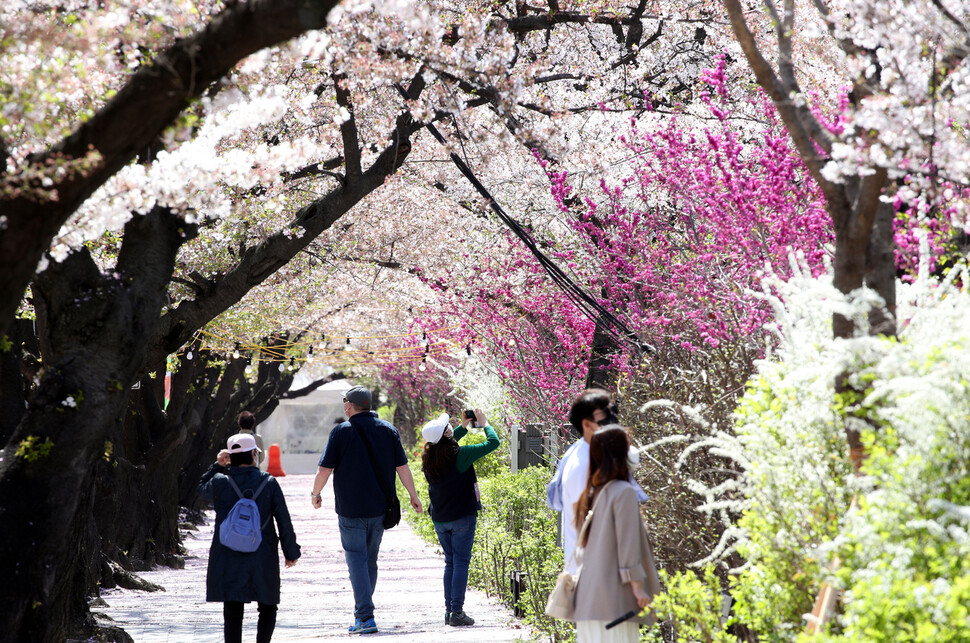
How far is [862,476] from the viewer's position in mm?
3895

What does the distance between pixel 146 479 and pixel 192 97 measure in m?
13.3

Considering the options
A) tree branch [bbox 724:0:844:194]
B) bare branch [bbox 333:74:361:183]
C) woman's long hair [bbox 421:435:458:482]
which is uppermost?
bare branch [bbox 333:74:361:183]

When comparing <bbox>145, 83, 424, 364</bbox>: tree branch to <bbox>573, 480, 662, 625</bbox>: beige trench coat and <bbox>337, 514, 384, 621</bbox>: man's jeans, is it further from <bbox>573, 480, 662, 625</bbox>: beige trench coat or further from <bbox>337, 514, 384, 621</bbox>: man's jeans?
<bbox>573, 480, 662, 625</bbox>: beige trench coat

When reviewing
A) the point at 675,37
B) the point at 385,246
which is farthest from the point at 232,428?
the point at 675,37

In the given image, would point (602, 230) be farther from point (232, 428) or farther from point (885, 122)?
point (232, 428)

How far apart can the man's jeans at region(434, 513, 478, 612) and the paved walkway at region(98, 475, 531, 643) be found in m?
0.26

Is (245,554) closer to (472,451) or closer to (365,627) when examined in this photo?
(365,627)

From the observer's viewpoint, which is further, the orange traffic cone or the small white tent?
the small white tent

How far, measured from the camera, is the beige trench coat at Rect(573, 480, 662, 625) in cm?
515

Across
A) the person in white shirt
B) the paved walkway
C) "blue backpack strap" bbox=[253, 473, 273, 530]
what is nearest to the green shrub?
the paved walkway

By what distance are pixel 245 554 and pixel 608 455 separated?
3.01 meters

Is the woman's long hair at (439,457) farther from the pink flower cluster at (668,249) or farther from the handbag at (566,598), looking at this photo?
the handbag at (566,598)

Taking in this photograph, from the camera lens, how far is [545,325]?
11.9m

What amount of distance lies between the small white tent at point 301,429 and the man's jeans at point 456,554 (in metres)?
41.7
